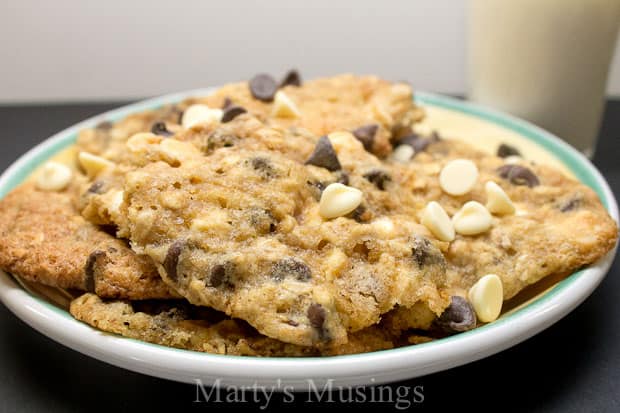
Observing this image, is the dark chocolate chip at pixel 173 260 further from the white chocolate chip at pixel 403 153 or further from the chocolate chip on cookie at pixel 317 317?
the white chocolate chip at pixel 403 153

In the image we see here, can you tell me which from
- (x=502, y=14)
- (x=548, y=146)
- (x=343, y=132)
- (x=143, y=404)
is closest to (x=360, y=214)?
(x=343, y=132)

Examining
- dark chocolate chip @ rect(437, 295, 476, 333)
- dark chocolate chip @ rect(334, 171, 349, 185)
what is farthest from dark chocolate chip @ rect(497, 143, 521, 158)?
dark chocolate chip @ rect(437, 295, 476, 333)

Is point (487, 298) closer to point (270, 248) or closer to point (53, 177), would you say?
point (270, 248)

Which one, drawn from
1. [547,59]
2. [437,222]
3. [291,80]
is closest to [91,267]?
[437,222]

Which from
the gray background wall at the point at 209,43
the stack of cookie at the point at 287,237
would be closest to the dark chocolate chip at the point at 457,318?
the stack of cookie at the point at 287,237

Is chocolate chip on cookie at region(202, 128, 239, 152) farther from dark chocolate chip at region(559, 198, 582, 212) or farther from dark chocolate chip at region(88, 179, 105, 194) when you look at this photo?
dark chocolate chip at region(559, 198, 582, 212)

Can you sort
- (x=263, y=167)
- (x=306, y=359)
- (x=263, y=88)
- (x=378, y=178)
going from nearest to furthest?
(x=306, y=359) → (x=263, y=167) → (x=378, y=178) → (x=263, y=88)
